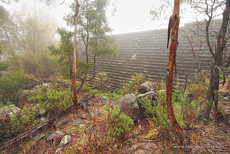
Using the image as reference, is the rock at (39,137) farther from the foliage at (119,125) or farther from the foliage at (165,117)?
the foliage at (165,117)

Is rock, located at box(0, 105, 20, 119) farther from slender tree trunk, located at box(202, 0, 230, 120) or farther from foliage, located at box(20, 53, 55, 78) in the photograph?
foliage, located at box(20, 53, 55, 78)

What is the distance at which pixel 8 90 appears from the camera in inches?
178

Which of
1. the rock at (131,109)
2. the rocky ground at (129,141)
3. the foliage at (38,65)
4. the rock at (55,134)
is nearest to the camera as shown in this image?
the rocky ground at (129,141)

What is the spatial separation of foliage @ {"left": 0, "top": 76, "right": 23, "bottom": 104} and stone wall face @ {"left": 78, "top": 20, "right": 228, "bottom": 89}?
16.6ft

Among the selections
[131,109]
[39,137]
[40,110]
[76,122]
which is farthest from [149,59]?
[39,137]

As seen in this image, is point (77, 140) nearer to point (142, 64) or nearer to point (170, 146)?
point (170, 146)

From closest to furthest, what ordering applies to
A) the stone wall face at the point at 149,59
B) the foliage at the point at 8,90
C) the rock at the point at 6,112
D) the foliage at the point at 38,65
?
the rock at the point at 6,112 → the foliage at the point at 8,90 → the stone wall face at the point at 149,59 → the foliage at the point at 38,65

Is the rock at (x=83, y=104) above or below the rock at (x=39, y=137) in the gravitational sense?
above

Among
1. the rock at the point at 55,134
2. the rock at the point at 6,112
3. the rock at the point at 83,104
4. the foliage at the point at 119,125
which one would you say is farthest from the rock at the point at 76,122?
the rock at the point at 6,112

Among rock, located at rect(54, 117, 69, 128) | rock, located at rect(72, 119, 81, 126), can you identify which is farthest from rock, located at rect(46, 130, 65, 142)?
rock, located at rect(72, 119, 81, 126)

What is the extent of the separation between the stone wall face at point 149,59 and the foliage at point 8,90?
5052mm

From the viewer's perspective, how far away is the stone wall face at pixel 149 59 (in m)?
5.90

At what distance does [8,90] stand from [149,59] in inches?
331

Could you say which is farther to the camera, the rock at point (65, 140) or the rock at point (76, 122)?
the rock at point (76, 122)
